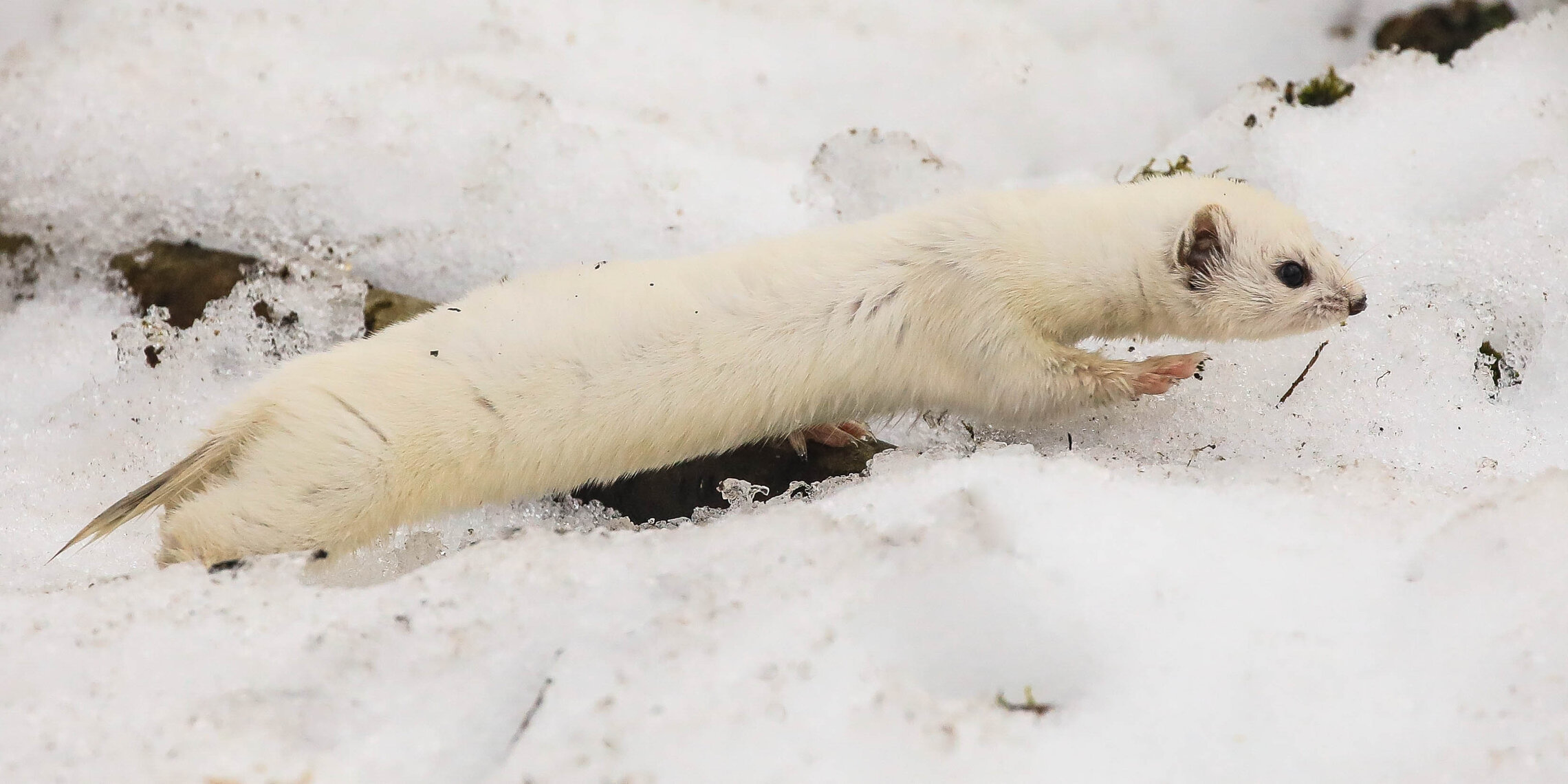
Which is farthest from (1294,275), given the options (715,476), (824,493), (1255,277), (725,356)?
(715,476)

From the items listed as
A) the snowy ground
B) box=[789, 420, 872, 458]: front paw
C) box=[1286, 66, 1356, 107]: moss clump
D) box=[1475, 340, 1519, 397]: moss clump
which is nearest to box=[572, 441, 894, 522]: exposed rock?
box=[789, 420, 872, 458]: front paw

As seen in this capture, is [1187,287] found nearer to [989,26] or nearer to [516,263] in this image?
[516,263]

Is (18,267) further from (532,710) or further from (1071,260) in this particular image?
(1071,260)

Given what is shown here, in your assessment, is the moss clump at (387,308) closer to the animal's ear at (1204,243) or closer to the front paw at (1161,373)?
the front paw at (1161,373)

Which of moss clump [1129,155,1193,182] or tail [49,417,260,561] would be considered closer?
tail [49,417,260,561]

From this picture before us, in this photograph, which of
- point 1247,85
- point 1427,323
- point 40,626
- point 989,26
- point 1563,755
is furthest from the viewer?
point 989,26

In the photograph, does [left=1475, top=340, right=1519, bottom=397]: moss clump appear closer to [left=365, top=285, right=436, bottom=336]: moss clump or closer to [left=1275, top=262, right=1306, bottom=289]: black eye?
[left=1275, top=262, right=1306, bottom=289]: black eye

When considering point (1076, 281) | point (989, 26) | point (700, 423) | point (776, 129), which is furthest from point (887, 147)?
point (700, 423)
